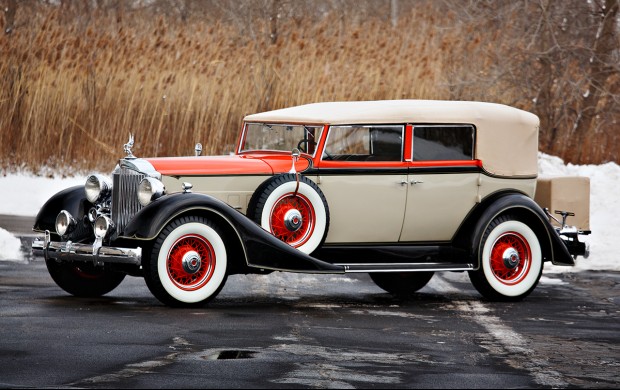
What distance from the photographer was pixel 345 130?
10.4 m

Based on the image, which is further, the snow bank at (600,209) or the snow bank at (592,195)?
the snow bank at (592,195)

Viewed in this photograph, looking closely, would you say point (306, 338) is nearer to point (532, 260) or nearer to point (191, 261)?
point (191, 261)

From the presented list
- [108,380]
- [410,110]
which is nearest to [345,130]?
[410,110]

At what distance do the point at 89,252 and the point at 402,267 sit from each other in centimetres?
260

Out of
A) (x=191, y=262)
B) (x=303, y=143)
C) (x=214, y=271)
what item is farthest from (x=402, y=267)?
(x=191, y=262)

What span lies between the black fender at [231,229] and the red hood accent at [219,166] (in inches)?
22.7

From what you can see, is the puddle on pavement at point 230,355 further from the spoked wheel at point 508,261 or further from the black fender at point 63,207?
the spoked wheel at point 508,261

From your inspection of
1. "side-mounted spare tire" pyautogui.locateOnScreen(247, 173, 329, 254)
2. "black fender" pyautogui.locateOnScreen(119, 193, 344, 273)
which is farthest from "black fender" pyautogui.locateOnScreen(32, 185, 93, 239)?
"side-mounted spare tire" pyautogui.locateOnScreen(247, 173, 329, 254)

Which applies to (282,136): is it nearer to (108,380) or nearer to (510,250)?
(510,250)

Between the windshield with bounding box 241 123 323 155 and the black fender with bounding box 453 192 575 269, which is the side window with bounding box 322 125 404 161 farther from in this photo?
the black fender with bounding box 453 192 575 269

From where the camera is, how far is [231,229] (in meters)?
9.59

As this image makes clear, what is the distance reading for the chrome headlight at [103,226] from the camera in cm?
972

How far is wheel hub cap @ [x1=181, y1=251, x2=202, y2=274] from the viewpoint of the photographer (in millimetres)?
9336

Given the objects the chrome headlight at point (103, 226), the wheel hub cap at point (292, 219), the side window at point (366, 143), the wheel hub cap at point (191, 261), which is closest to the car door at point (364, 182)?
the side window at point (366, 143)
